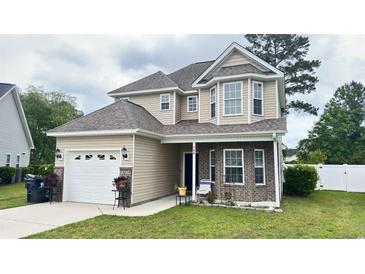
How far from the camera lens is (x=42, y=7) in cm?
679

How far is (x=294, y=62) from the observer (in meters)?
22.9

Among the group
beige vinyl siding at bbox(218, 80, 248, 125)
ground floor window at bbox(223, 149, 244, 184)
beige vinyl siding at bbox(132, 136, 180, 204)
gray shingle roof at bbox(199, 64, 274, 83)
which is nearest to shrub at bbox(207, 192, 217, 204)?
ground floor window at bbox(223, 149, 244, 184)

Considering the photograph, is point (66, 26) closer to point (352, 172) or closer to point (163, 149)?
point (163, 149)

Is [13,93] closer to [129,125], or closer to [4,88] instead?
[4,88]

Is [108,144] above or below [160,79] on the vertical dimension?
below

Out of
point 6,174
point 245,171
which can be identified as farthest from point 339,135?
point 6,174

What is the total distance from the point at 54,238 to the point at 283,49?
24120 millimetres

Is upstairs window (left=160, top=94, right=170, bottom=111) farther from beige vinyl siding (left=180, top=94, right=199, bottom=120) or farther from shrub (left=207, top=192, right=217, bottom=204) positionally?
shrub (left=207, top=192, right=217, bottom=204)

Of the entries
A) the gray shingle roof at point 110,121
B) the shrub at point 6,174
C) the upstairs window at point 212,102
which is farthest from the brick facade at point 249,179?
the shrub at point 6,174

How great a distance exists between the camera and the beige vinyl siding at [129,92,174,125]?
555 inches

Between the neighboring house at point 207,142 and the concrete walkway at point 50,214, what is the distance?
2.69ft

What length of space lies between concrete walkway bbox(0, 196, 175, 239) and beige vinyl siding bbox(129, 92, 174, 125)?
5.19m

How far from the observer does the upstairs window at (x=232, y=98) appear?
11.6 metres
